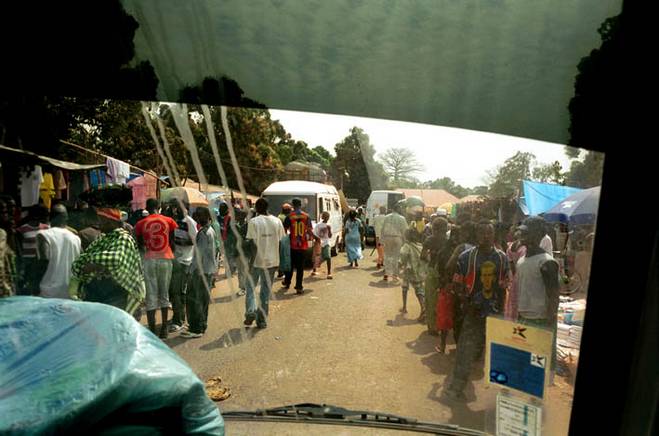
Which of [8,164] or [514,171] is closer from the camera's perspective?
[514,171]

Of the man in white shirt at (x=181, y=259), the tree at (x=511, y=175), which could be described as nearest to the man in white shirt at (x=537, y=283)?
the tree at (x=511, y=175)

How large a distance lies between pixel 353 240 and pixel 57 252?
1213 millimetres

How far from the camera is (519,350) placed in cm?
142

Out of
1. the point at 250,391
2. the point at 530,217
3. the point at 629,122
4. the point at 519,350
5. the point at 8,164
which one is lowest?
the point at 250,391

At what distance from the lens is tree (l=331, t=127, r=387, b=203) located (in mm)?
1533

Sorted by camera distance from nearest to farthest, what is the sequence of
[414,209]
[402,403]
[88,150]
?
[414,209] → [88,150] → [402,403]

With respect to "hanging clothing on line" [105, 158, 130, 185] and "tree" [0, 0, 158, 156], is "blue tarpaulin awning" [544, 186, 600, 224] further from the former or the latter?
"hanging clothing on line" [105, 158, 130, 185]

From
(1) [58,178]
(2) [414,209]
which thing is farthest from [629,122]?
(1) [58,178]

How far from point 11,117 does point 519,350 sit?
2.06m

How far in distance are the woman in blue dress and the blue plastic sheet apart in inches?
33.1

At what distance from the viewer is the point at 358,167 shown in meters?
1.57

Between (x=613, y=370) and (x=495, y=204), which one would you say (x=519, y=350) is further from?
(x=495, y=204)

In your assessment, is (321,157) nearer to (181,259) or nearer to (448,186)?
(448,186)

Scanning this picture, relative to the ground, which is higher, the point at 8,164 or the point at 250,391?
the point at 8,164
